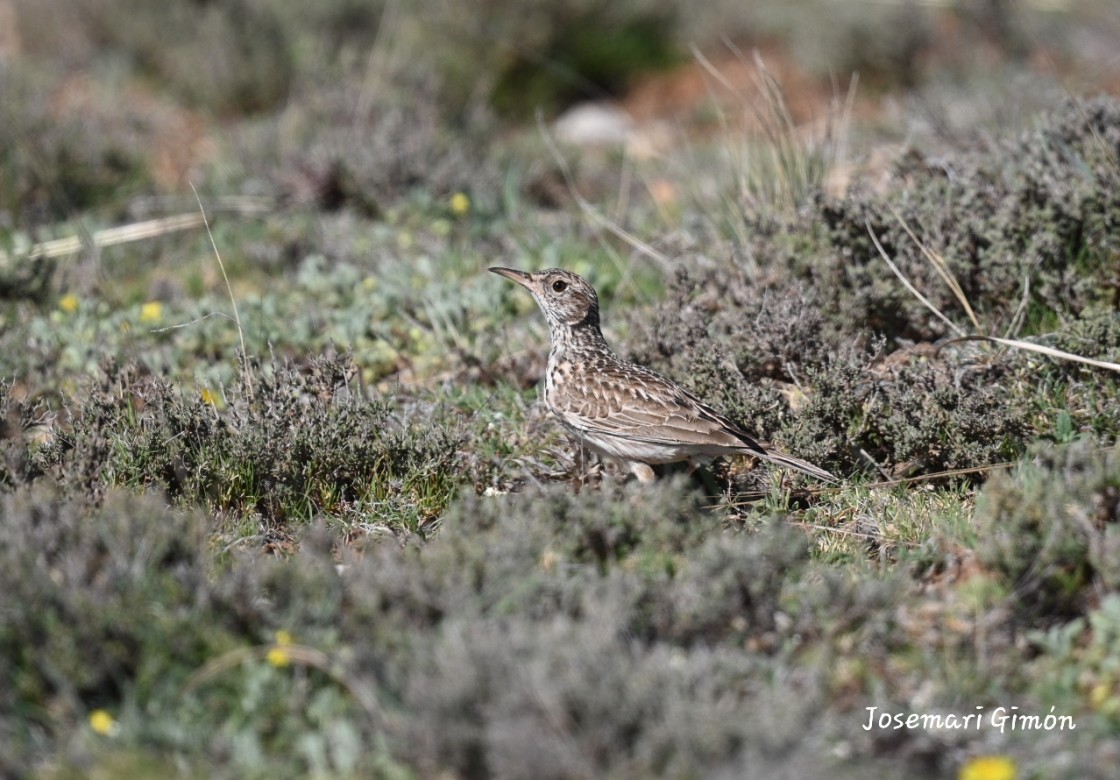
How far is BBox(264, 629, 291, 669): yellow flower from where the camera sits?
3598 millimetres

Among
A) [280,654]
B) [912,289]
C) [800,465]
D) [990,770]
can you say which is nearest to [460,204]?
[912,289]

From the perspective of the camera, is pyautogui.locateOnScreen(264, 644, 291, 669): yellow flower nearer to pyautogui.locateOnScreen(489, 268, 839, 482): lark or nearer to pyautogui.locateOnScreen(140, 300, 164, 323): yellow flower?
pyautogui.locateOnScreen(489, 268, 839, 482): lark

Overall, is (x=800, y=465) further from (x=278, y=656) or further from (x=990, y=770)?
(x=278, y=656)

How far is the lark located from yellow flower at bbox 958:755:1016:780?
1809 millimetres

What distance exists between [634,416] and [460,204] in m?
3.18

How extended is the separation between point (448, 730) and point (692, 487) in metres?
2.29

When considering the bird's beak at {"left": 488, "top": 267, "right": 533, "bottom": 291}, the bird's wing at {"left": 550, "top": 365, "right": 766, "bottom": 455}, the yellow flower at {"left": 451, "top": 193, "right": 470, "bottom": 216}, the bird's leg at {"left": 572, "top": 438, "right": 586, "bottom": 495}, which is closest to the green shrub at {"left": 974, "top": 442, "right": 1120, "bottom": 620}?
the bird's wing at {"left": 550, "top": 365, "right": 766, "bottom": 455}

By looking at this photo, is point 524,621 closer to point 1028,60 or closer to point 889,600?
point 889,600

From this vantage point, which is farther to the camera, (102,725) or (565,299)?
(565,299)

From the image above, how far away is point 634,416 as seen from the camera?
5.19 meters

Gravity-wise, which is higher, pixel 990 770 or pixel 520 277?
pixel 990 770

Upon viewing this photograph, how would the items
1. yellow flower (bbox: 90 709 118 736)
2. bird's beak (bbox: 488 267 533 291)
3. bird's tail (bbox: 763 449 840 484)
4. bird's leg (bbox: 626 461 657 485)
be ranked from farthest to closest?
bird's beak (bbox: 488 267 533 291), bird's leg (bbox: 626 461 657 485), bird's tail (bbox: 763 449 840 484), yellow flower (bbox: 90 709 118 736)

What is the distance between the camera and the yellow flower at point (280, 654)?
360cm

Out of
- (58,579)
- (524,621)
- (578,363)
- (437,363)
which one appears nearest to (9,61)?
(437,363)
